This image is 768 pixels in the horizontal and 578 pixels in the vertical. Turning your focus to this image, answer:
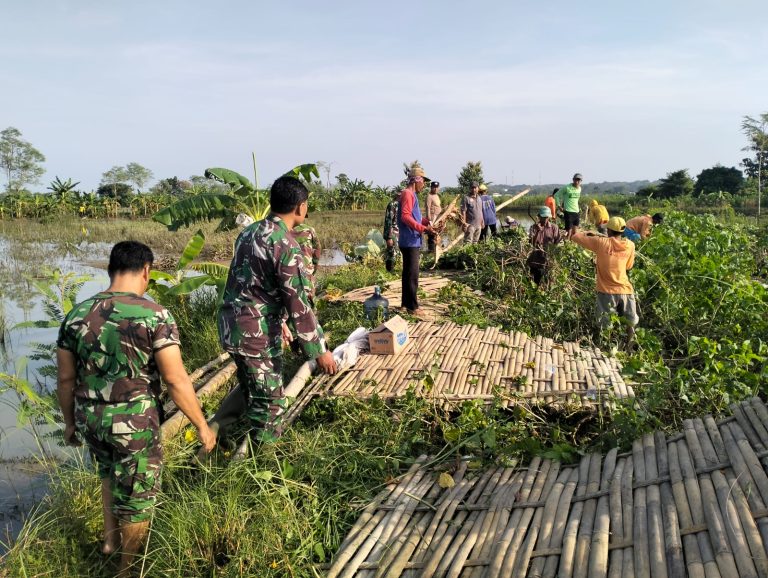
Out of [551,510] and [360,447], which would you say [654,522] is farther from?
[360,447]

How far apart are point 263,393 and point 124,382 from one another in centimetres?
98

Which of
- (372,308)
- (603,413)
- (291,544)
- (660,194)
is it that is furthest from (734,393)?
(660,194)

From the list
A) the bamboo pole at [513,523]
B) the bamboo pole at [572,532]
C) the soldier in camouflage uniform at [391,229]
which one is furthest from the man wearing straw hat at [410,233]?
the bamboo pole at [572,532]

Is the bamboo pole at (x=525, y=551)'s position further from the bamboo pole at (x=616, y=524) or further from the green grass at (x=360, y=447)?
the green grass at (x=360, y=447)

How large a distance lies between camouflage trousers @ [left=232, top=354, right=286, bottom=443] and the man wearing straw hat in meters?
2.78

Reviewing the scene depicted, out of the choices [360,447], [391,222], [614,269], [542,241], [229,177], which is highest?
[229,177]

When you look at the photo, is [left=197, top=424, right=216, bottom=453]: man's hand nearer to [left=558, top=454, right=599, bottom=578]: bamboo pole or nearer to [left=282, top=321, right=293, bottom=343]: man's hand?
[left=282, top=321, right=293, bottom=343]: man's hand

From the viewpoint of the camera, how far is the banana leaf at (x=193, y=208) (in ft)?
25.0

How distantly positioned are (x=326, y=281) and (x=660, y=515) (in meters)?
6.97

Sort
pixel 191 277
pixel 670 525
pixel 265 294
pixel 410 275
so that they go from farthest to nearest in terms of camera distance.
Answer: pixel 191 277
pixel 410 275
pixel 265 294
pixel 670 525

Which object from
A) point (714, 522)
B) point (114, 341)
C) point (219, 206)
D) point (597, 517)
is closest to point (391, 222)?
point (219, 206)

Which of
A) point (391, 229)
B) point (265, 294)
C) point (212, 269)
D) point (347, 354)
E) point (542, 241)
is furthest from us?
point (391, 229)

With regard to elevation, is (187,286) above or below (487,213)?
below

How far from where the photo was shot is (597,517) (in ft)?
8.09
